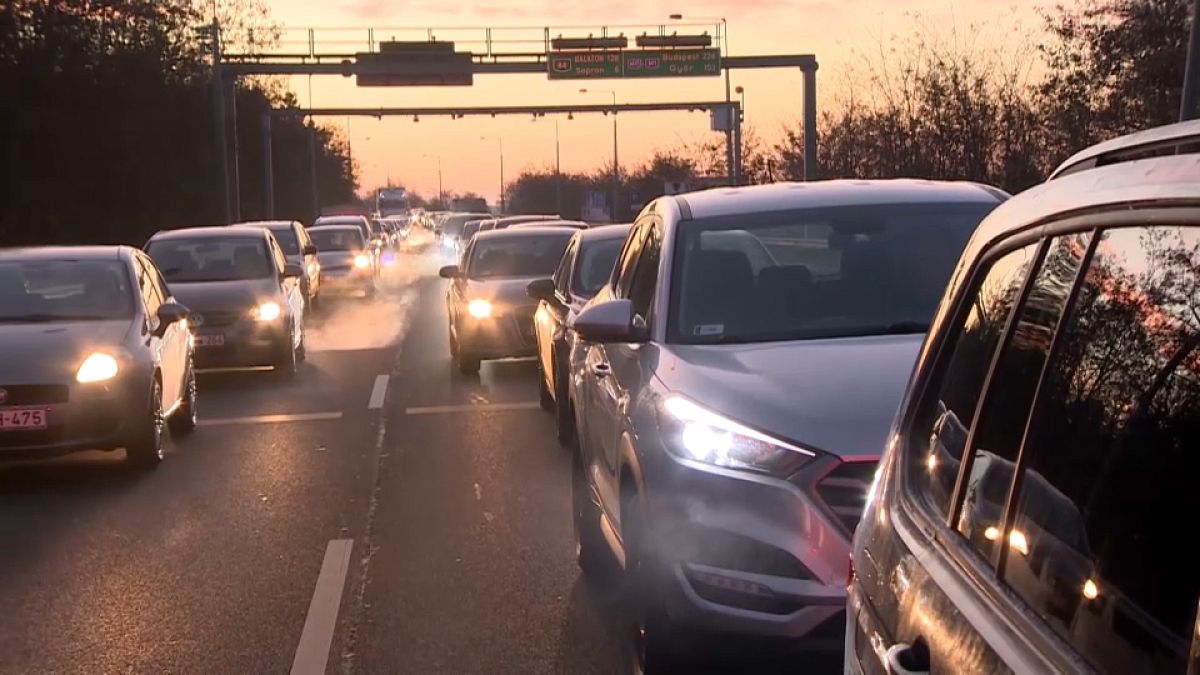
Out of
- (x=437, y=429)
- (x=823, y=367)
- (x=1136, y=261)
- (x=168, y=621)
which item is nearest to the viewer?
(x=1136, y=261)

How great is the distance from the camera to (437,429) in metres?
12.5

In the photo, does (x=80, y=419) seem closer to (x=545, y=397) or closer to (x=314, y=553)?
(x=314, y=553)

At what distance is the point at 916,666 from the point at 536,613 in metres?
4.43

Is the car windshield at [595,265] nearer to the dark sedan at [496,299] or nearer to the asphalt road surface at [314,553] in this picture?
the asphalt road surface at [314,553]

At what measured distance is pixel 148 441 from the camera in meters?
10.6

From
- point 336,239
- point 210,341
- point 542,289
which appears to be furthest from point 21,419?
point 336,239

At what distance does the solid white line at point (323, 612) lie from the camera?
238 inches

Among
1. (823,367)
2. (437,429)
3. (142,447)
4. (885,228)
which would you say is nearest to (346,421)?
(437,429)

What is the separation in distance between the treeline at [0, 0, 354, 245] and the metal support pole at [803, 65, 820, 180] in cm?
1564

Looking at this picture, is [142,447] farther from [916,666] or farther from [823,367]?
[916,666]

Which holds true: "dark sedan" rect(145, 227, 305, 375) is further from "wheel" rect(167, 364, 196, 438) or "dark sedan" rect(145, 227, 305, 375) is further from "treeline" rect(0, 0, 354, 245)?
"treeline" rect(0, 0, 354, 245)

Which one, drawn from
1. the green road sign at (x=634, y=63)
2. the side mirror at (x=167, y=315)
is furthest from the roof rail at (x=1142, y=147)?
the green road sign at (x=634, y=63)

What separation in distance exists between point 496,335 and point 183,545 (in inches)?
312

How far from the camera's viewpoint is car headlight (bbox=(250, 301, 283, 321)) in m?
16.4
